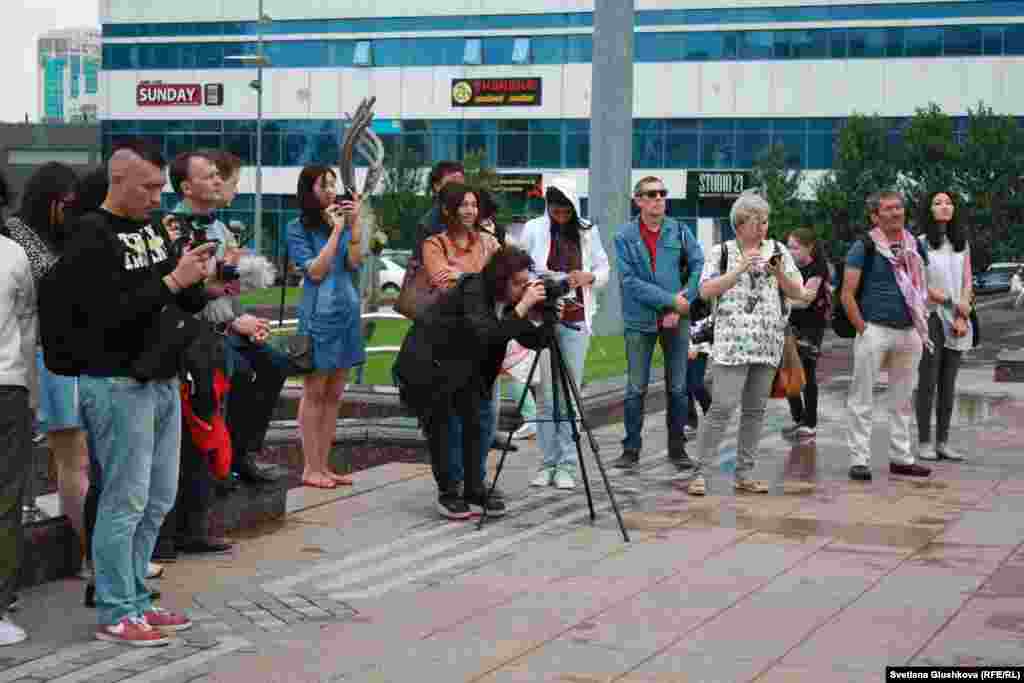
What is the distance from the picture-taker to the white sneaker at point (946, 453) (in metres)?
12.0

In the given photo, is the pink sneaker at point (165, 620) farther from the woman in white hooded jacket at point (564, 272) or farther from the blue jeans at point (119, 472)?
the woman in white hooded jacket at point (564, 272)

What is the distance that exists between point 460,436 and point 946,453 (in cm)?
436

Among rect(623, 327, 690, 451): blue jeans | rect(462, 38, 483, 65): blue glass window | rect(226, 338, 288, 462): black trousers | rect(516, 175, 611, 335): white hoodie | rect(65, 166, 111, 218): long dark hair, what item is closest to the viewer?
rect(65, 166, 111, 218): long dark hair

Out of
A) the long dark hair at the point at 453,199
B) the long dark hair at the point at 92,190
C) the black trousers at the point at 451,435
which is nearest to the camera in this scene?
the long dark hair at the point at 92,190

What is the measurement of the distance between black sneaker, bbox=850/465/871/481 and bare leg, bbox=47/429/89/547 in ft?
17.9

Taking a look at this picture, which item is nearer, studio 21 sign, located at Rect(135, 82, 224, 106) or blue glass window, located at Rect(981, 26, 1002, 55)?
blue glass window, located at Rect(981, 26, 1002, 55)

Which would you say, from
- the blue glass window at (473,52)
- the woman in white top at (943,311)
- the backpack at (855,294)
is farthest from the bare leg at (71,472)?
the blue glass window at (473,52)

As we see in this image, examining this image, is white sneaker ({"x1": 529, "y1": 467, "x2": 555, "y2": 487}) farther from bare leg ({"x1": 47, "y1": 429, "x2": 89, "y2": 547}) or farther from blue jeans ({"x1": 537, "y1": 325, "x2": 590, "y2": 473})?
bare leg ({"x1": 47, "y1": 429, "x2": 89, "y2": 547})

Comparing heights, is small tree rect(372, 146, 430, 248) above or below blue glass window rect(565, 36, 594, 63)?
below

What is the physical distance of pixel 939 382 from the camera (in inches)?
478

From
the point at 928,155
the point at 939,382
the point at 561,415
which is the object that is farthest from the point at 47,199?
the point at 928,155

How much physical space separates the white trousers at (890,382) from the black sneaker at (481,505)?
2907 mm

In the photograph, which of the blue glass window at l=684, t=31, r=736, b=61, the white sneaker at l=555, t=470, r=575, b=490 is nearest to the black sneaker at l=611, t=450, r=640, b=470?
the white sneaker at l=555, t=470, r=575, b=490

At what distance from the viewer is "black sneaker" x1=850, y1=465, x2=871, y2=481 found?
10906 mm
